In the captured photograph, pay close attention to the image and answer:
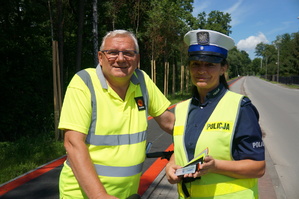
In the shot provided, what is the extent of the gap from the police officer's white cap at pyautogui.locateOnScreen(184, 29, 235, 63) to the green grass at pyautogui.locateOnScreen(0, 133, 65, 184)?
435cm

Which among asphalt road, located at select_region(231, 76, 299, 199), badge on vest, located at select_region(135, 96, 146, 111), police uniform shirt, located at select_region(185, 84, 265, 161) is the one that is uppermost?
badge on vest, located at select_region(135, 96, 146, 111)

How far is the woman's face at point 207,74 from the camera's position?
5.48ft

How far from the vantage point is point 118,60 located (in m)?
1.71

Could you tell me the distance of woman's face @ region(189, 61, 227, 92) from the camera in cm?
167

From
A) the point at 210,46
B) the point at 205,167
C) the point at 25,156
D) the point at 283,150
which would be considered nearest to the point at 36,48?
the point at 25,156

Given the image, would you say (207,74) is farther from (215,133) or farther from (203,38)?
(215,133)

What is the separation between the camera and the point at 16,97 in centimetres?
1047

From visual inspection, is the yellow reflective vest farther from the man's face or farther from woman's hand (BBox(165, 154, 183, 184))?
woman's hand (BBox(165, 154, 183, 184))

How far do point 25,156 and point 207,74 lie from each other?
5353 millimetres

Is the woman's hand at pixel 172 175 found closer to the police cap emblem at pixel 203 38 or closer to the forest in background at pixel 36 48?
the police cap emblem at pixel 203 38

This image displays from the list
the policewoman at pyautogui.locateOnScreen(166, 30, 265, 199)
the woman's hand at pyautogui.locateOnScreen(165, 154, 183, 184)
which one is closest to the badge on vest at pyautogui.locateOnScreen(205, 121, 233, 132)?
the policewoman at pyautogui.locateOnScreen(166, 30, 265, 199)

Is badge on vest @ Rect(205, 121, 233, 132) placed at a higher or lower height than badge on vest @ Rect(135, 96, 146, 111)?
lower

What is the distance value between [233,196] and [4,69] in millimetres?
10340

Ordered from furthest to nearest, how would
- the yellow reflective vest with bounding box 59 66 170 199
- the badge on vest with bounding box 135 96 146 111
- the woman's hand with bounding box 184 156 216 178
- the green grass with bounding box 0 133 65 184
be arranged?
the green grass with bounding box 0 133 65 184 → the badge on vest with bounding box 135 96 146 111 → the yellow reflective vest with bounding box 59 66 170 199 → the woman's hand with bounding box 184 156 216 178
